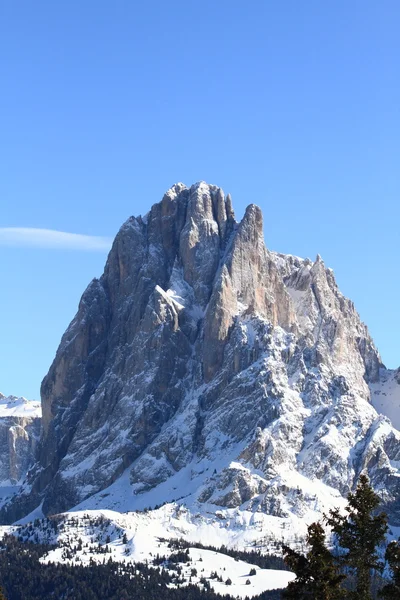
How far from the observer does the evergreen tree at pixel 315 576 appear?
88.0 m

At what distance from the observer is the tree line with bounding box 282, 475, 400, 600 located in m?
88.3

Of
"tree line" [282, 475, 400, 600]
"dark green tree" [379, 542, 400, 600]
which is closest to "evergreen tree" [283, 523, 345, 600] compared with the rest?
"tree line" [282, 475, 400, 600]

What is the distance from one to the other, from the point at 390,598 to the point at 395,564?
13.5 ft

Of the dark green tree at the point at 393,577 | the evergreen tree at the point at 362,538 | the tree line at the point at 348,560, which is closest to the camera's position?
the tree line at the point at 348,560

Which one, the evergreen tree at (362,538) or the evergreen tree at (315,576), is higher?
the evergreen tree at (362,538)

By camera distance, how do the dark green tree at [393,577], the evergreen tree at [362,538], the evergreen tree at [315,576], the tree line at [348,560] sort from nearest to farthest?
1. the evergreen tree at [315,576]
2. the tree line at [348,560]
3. the dark green tree at [393,577]
4. the evergreen tree at [362,538]

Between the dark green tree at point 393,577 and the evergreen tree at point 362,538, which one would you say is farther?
the evergreen tree at point 362,538

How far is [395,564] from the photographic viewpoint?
310 ft

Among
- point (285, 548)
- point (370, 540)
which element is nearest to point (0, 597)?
point (285, 548)

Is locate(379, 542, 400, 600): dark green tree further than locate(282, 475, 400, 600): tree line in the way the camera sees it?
Yes

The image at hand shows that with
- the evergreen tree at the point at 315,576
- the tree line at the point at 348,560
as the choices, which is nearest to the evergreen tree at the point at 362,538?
the tree line at the point at 348,560

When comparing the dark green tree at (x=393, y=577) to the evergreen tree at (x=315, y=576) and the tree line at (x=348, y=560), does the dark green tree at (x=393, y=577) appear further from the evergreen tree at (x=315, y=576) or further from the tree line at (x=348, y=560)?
the evergreen tree at (x=315, y=576)

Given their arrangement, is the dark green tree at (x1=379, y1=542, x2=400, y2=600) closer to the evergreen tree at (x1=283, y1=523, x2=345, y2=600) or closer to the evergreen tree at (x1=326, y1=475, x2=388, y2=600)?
the evergreen tree at (x1=326, y1=475, x2=388, y2=600)

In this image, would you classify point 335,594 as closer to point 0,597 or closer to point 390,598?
point 390,598
